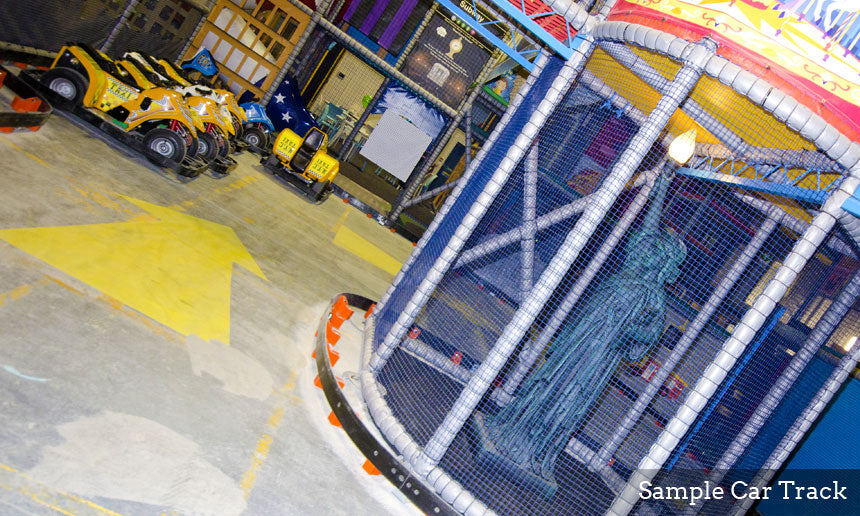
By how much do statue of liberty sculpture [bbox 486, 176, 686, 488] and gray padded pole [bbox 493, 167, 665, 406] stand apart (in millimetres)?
1324

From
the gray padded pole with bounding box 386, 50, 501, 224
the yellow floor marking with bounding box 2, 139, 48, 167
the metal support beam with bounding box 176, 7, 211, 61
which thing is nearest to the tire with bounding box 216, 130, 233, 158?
the yellow floor marking with bounding box 2, 139, 48, 167

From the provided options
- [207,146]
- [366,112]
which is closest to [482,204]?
[207,146]

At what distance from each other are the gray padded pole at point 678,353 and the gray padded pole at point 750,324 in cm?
359

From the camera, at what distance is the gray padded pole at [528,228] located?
256 inches

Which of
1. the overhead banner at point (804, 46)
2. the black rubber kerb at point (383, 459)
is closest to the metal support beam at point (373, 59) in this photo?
the overhead banner at point (804, 46)

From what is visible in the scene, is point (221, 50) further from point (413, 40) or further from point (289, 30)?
point (413, 40)

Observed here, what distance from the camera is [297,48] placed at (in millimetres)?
17000

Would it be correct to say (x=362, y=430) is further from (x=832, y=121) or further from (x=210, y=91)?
(x=210, y=91)

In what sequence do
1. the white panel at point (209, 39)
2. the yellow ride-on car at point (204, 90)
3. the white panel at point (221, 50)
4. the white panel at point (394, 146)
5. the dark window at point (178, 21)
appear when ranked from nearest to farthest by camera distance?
the yellow ride-on car at point (204, 90) → the dark window at point (178, 21) → the white panel at point (209, 39) → the white panel at point (221, 50) → the white panel at point (394, 146)

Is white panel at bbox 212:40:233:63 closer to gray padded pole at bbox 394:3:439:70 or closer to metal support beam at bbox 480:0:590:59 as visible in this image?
gray padded pole at bbox 394:3:439:70

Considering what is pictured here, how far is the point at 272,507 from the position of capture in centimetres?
430

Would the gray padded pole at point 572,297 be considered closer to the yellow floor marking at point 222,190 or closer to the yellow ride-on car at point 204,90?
the yellow floor marking at point 222,190

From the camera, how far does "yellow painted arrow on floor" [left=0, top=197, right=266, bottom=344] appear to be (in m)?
5.63

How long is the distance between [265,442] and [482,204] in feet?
10.5
